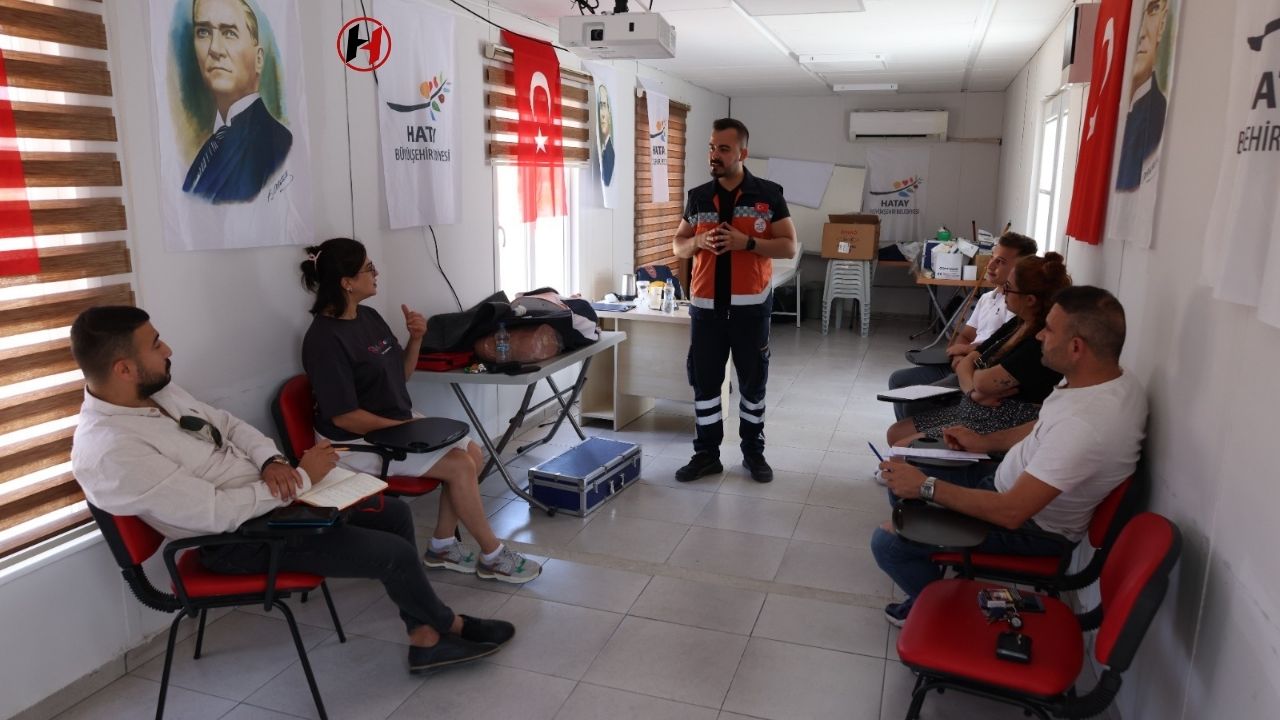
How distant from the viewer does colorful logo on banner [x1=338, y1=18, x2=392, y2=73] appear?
3533 millimetres

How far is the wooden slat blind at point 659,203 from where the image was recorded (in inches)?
281

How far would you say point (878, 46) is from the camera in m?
6.29

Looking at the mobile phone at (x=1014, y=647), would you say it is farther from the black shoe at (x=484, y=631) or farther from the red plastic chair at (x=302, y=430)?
the red plastic chair at (x=302, y=430)

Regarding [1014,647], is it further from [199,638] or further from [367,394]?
[199,638]

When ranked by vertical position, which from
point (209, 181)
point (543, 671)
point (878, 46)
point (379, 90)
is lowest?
point (543, 671)

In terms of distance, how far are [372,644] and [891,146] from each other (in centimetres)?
872

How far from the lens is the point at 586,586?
10.7ft

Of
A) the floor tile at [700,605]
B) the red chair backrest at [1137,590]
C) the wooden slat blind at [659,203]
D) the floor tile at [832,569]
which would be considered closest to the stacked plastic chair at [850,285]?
the wooden slat blind at [659,203]

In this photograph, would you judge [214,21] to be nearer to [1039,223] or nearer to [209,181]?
[209,181]

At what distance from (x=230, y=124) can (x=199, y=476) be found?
1301 millimetres

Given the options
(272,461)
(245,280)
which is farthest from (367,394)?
(272,461)

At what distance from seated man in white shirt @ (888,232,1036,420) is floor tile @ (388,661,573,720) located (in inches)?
77.3

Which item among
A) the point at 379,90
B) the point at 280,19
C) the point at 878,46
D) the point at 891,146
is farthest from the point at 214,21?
the point at 891,146

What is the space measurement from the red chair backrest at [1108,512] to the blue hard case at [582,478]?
7.19ft
